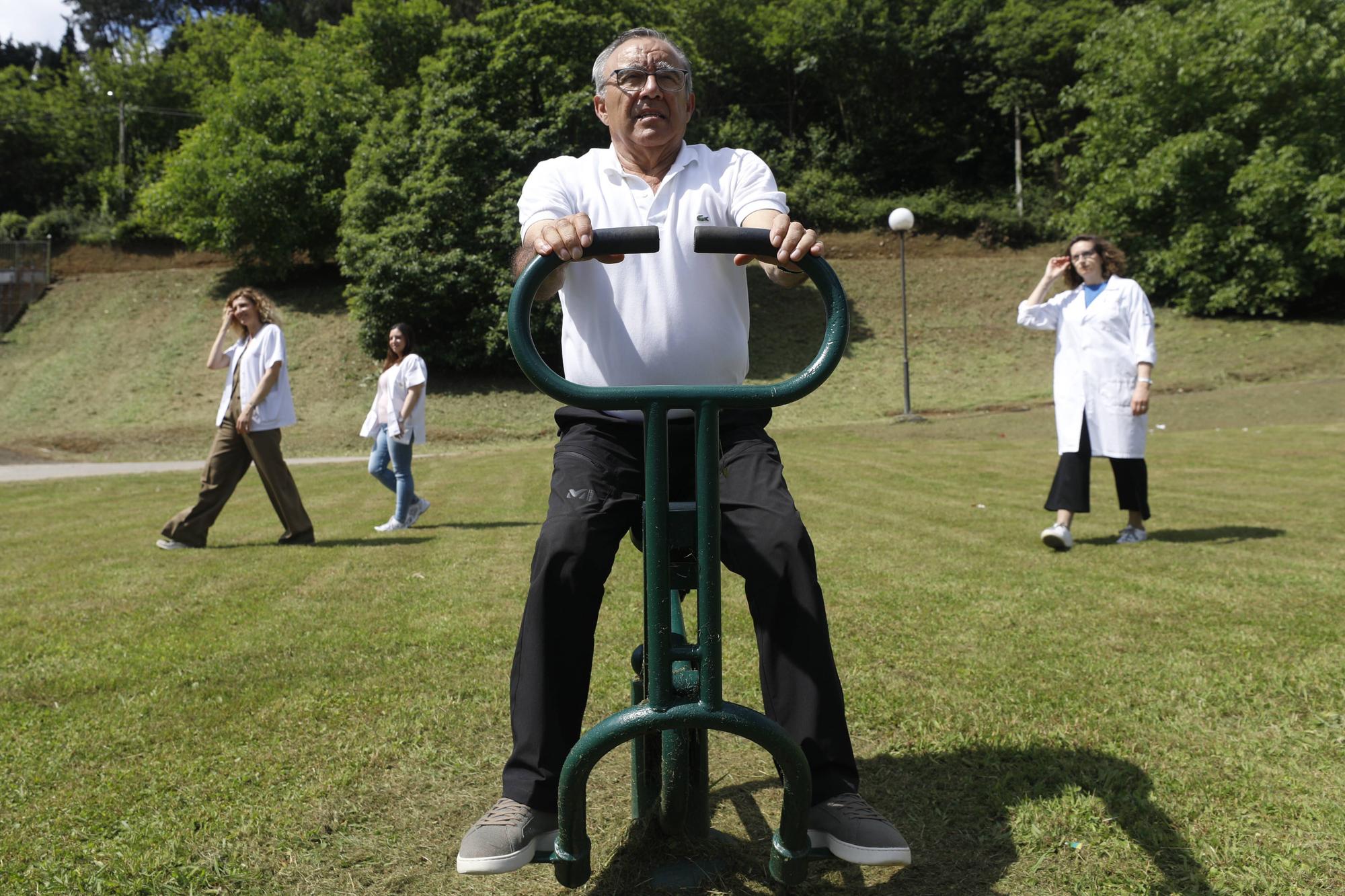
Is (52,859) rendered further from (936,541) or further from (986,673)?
(936,541)

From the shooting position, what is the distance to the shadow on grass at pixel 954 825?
2.53 meters

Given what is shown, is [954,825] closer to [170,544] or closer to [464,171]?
[170,544]

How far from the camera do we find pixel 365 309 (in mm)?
28484

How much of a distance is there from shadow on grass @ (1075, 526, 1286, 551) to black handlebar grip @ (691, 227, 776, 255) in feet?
19.2

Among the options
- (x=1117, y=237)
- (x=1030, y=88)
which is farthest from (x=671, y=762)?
(x=1030, y=88)

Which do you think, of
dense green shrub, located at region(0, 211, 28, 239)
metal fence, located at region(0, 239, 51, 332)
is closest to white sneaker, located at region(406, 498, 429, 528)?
metal fence, located at region(0, 239, 51, 332)

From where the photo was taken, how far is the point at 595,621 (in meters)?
2.41

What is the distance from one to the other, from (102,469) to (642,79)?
1787 centimetres

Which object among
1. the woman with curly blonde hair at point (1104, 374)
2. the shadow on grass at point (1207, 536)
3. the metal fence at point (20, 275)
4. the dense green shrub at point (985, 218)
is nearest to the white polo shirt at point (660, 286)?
the woman with curly blonde hair at point (1104, 374)

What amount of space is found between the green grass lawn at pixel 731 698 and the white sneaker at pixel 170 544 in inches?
9.1

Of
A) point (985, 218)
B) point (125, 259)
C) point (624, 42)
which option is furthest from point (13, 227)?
point (624, 42)

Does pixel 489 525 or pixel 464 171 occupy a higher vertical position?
pixel 464 171

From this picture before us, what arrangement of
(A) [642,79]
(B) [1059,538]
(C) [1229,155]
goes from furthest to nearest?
(C) [1229,155] < (B) [1059,538] < (A) [642,79]

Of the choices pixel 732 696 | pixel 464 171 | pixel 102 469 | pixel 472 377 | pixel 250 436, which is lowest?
pixel 102 469
